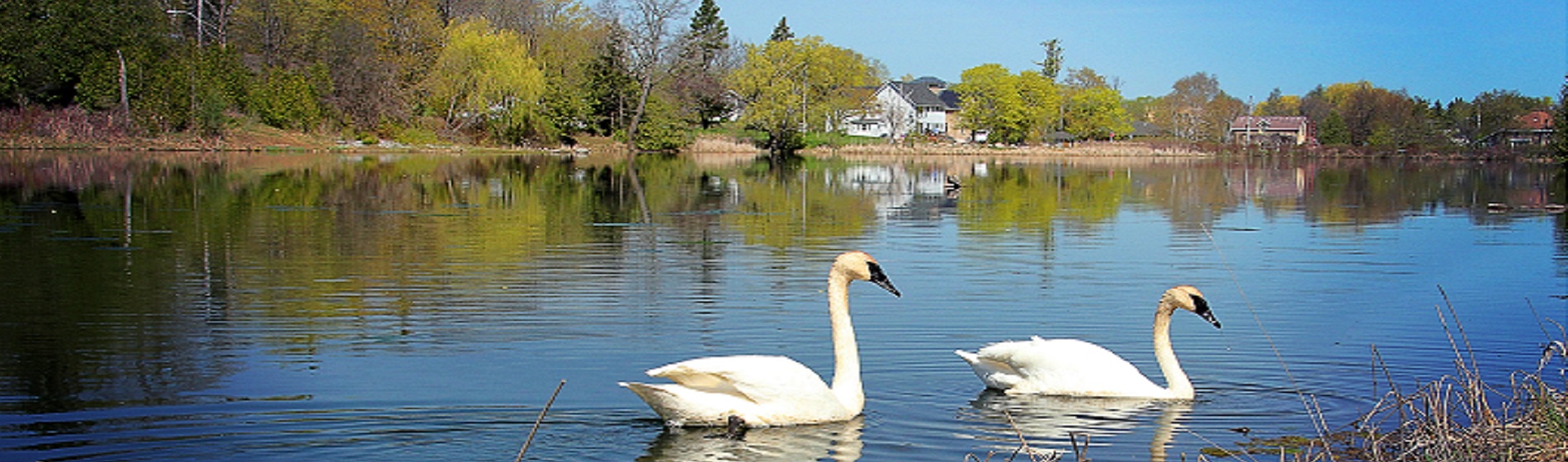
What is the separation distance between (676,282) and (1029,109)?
10648 cm

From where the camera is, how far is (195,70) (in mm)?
60438

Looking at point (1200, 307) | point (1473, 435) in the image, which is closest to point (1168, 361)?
point (1200, 307)

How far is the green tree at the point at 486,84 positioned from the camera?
74312mm

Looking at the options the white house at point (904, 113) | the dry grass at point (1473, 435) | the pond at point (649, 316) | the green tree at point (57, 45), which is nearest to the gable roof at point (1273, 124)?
the white house at point (904, 113)

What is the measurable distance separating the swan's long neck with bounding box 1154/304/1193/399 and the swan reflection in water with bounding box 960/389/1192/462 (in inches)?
3.3

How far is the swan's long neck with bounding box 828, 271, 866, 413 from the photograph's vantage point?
327 inches

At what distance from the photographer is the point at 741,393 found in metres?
7.89

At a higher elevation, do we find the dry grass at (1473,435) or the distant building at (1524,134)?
the distant building at (1524,134)

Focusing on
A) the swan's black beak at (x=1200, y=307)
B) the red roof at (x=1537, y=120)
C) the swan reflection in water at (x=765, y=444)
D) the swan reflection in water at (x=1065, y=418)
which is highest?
the red roof at (x=1537, y=120)

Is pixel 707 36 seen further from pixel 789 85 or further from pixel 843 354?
pixel 843 354

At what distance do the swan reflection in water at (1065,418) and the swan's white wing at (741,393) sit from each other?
3.58 feet

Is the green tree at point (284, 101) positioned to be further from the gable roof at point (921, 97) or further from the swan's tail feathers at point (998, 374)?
the gable roof at point (921, 97)

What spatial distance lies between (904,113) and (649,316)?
122 m

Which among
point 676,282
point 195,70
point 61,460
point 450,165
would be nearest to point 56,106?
point 195,70
